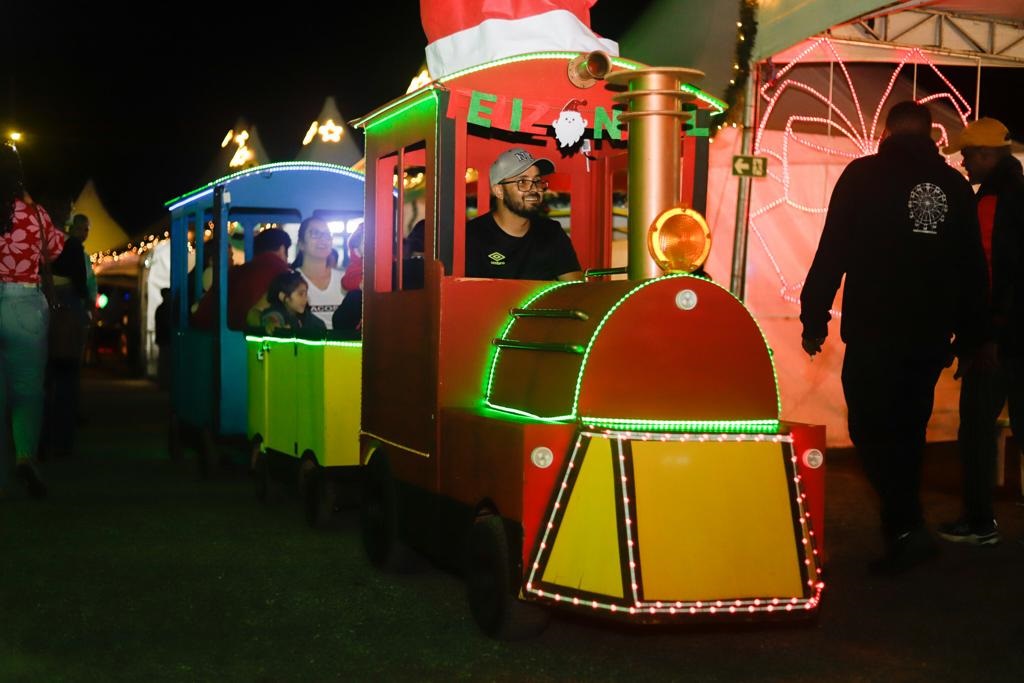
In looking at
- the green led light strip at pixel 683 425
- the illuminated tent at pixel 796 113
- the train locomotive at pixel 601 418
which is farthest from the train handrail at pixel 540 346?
the illuminated tent at pixel 796 113

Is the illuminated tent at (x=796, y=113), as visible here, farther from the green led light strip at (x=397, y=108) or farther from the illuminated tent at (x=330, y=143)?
the illuminated tent at (x=330, y=143)

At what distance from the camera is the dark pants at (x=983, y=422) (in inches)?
255

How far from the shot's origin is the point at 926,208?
18.3 feet

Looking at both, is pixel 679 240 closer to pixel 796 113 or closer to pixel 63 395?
pixel 796 113

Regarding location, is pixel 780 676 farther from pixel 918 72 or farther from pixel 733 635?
pixel 918 72

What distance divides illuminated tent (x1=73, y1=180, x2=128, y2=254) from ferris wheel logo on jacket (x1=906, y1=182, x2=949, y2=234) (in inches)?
1368

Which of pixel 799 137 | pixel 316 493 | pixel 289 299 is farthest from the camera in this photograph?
pixel 799 137

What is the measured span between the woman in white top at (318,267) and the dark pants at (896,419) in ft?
14.6

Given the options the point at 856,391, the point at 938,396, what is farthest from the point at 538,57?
the point at 938,396

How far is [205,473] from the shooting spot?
9.16 meters

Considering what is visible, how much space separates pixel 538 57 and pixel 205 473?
498 cm

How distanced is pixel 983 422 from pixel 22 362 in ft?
17.7

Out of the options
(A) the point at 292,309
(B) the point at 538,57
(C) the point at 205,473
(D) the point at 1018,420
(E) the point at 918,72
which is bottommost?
(C) the point at 205,473

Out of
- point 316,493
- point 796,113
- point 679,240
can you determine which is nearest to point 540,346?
point 679,240
